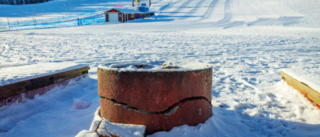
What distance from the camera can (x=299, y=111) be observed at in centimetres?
315

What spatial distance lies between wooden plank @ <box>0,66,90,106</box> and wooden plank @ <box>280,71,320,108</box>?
3430 millimetres

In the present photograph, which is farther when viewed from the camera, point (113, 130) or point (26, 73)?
point (26, 73)

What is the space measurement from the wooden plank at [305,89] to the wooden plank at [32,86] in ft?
11.3

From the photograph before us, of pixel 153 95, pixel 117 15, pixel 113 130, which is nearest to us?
pixel 113 130

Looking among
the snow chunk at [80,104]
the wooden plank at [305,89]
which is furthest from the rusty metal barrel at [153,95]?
the wooden plank at [305,89]

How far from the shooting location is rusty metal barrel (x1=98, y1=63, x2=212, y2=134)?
216 centimetres

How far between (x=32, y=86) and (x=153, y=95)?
6.41ft

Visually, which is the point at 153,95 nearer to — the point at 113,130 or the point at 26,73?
the point at 113,130

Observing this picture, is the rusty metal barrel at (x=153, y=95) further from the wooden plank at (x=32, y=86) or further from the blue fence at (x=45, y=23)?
the blue fence at (x=45, y=23)

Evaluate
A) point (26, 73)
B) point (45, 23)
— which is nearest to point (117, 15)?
point (45, 23)

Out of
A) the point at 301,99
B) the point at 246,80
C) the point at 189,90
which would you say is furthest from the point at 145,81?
the point at 246,80

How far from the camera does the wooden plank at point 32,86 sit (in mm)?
2951

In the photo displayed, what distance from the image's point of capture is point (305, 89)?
11.1 feet

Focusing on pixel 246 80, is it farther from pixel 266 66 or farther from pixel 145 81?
pixel 145 81
